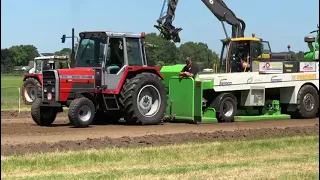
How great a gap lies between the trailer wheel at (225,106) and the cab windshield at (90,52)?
395 centimetres

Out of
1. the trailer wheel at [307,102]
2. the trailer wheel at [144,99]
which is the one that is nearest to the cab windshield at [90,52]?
the trailer wheel at [144,99]

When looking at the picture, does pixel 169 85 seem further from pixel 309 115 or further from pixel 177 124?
pixel 309 115

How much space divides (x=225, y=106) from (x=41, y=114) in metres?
5.60

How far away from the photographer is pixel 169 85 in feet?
54.6

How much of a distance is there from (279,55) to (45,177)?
14.1m

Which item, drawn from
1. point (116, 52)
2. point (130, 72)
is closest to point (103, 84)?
point (130, 72)

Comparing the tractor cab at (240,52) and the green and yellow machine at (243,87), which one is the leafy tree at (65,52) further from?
the tractor cab at (240,52)

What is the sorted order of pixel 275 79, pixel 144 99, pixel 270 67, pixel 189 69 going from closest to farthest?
pixel 144 99, pixel 189 69, pixel 275 79, pixel 270 67

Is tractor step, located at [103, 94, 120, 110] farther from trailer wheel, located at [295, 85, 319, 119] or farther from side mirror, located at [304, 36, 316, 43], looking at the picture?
side mirror, located at [304, 36, 316, 43]

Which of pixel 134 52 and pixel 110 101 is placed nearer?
pixel 110 101

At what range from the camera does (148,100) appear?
50.5 ft

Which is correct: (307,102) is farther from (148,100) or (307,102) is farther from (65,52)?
(65,52)

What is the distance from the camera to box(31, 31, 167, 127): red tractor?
46.3ft

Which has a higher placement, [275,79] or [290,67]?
[290,67]
